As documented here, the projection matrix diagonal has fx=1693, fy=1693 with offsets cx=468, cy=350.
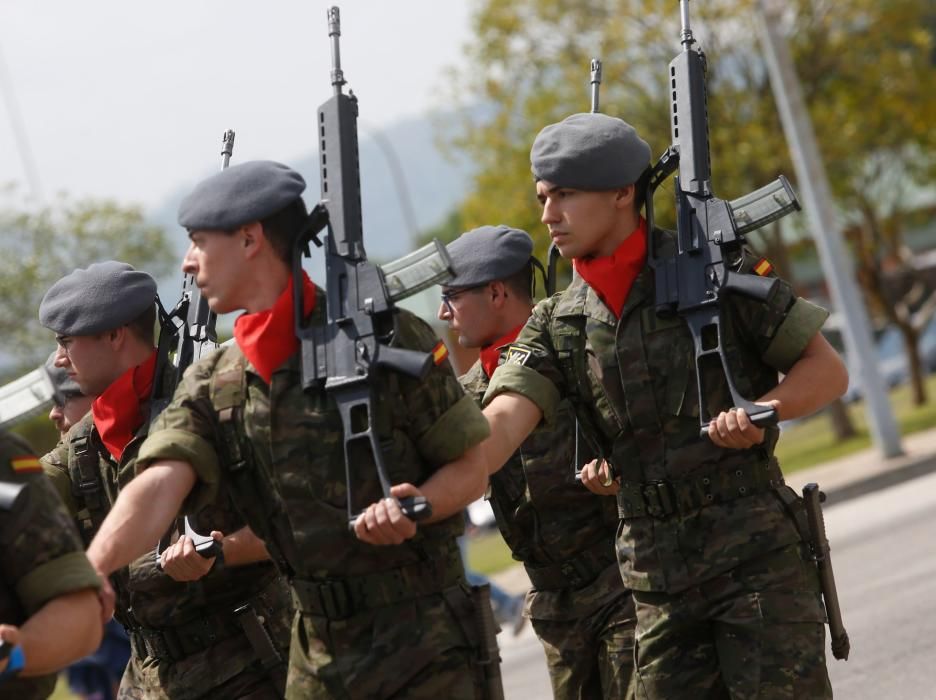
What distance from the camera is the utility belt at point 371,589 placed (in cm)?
411

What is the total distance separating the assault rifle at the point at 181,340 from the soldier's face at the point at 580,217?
1.32 meters

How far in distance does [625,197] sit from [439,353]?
1158 millimetres

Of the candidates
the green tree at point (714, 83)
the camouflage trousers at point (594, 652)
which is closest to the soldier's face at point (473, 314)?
the camouflage trousers at point (594, 652)

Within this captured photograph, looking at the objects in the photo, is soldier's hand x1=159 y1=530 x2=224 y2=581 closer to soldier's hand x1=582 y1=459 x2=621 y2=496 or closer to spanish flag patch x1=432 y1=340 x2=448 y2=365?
spanish flag patch x1=432 y1=340 x2=448 y2=365

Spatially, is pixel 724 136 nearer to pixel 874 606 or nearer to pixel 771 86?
pixel 771 86

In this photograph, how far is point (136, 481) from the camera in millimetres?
4047

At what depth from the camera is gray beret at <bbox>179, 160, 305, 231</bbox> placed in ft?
13.5

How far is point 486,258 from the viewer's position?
623 cm

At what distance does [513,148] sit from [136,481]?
71.6 ft

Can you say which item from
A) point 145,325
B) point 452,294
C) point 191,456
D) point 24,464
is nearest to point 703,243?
point 452,294

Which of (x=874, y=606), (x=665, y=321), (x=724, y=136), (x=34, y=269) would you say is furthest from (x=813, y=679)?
(x=34, y=269)

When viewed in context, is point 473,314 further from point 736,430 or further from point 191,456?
point 191,456

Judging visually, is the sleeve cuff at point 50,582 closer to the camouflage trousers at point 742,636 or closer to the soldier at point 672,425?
the soldier at point 672,425

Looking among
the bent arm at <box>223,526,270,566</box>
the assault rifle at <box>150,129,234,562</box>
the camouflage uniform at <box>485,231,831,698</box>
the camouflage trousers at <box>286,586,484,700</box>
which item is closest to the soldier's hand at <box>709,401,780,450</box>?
the camouflage uniform at <box>485,231,831,698</box>
